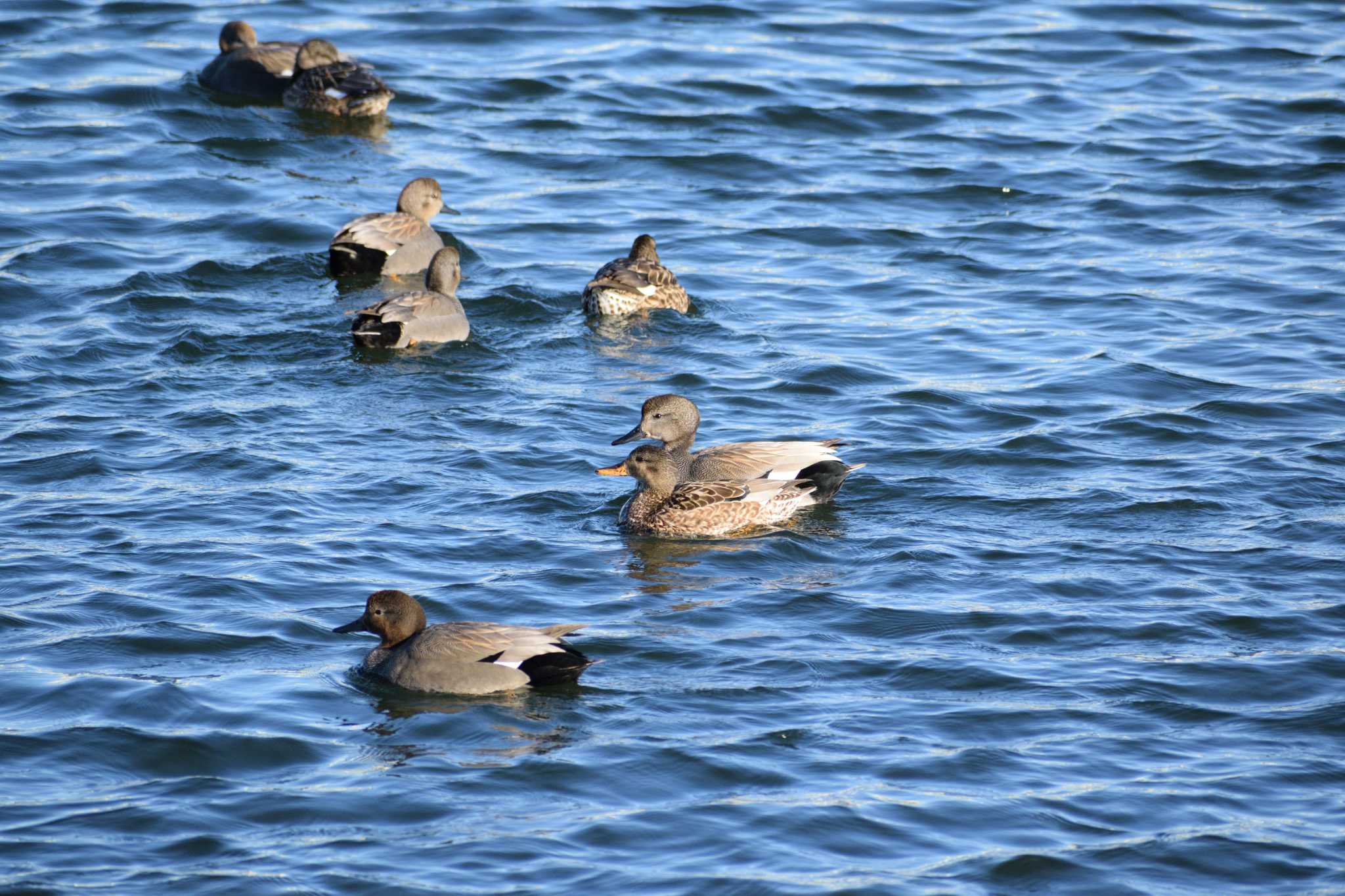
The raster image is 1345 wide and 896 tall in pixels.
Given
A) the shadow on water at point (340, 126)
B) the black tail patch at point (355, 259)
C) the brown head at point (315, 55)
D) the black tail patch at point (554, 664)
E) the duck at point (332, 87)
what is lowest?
the black tail patch at point (554, 664)

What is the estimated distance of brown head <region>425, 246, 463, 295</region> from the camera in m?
13.5

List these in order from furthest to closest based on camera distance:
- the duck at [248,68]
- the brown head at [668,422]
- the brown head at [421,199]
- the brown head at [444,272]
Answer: the duck at [248,68] < the brown head at [421,199] < the brown head at [444,272] < the brown head at [668,422]

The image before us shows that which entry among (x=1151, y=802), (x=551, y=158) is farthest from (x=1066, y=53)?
(x=1151, y=802)

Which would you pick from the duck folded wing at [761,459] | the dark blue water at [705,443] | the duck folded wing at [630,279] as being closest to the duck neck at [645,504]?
the dark blue water at [705,443]

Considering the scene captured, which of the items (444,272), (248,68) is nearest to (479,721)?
(444,272)

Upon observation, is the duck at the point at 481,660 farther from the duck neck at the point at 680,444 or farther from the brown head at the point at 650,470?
the duck neck at the point at 680,444

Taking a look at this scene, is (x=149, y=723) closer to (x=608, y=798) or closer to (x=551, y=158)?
(x=608, y=798)

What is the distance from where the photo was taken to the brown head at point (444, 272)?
13453 mm

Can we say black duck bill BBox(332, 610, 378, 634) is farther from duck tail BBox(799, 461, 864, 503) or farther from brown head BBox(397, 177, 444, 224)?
brown head BBox(397, 177, 444, 224)

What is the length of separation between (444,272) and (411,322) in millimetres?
908

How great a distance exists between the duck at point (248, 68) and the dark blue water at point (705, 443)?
0.31 m

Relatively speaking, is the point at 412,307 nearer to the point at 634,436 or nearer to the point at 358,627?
the point at 634,436

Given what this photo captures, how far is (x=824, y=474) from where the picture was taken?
10.3m

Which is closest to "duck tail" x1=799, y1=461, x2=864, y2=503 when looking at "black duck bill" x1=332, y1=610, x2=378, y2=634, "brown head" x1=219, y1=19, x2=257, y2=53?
"black duck bill" x1=332, y1=610, x2=378, y2=634
